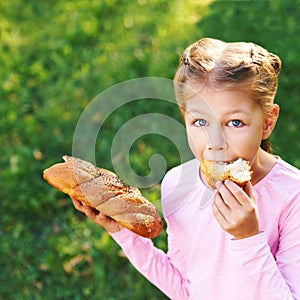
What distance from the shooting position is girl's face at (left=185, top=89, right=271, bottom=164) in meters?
1.67

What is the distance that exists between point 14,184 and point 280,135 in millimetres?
1470

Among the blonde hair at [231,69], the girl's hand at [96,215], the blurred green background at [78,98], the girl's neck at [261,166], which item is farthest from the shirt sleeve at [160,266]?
the blurred green background at [78,98]

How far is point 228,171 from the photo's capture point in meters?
1.61

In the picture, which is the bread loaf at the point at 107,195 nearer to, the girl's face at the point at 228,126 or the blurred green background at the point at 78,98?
the girl's face at the point at 228,126

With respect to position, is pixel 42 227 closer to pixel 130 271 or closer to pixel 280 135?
pixel 130 271

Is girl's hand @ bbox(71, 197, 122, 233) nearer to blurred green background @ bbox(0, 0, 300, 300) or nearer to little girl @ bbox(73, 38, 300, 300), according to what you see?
Result: little girl @ bbox(73, 38, 300, 300)

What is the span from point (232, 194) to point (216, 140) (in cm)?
16

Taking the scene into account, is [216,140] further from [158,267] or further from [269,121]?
[158,267]

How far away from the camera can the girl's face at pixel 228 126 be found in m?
1.67

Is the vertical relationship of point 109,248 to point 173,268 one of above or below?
below

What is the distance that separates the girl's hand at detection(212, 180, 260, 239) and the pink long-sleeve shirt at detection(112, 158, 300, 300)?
0.03 meters

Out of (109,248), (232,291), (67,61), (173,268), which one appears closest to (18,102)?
(67,61)

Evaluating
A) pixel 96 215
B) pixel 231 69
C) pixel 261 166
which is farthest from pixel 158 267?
pixel 231 69

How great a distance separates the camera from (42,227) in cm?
356
